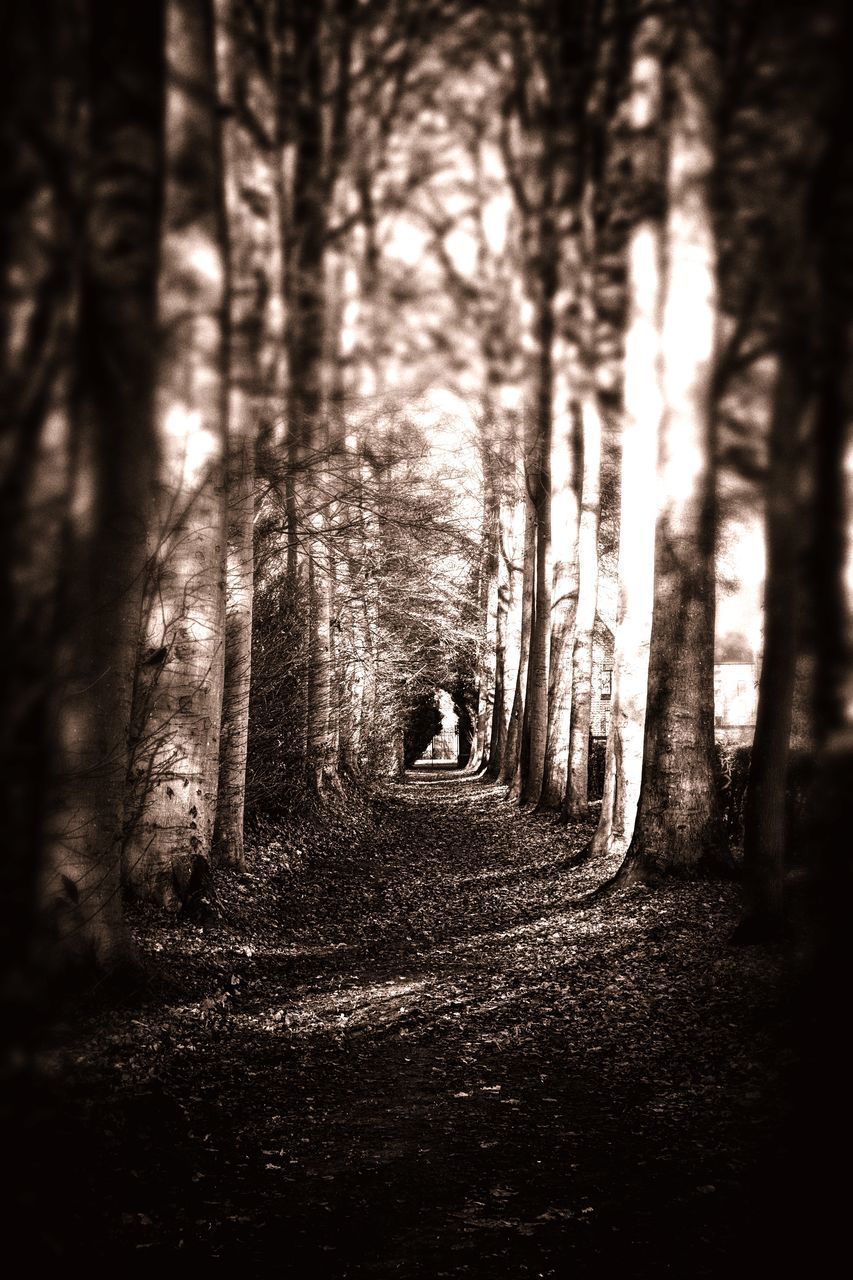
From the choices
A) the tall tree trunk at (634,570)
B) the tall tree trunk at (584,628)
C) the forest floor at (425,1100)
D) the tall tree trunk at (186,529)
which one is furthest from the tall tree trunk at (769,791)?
the tall tree trunk at (584,628)

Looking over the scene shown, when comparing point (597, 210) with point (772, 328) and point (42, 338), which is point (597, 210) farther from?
point (42, 338)

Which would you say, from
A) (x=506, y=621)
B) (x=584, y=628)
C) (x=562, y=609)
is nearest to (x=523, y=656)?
(x=506, y=621)

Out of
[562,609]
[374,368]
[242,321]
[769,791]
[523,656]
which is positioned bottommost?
[769,791]

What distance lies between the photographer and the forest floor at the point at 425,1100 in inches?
133

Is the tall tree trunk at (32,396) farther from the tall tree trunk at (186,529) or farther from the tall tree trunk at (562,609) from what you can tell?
the tall tree trunk at (562,609)

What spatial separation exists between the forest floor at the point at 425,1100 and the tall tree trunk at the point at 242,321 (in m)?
1.78

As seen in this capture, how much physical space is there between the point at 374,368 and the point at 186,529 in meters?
1.96

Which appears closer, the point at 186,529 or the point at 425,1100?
the point at 425,1100

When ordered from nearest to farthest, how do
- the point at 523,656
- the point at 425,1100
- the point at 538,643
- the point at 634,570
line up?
the point at 425,1100, the point at 634,570, the point at 538,643, the point at 523,656

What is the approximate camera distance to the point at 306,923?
31.4 feet

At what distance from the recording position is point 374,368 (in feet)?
26.8

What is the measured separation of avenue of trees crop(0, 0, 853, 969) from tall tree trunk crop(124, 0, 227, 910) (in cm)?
3

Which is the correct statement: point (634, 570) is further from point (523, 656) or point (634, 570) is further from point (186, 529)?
point (523, 656)

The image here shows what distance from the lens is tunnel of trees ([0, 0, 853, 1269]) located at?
115 cm
